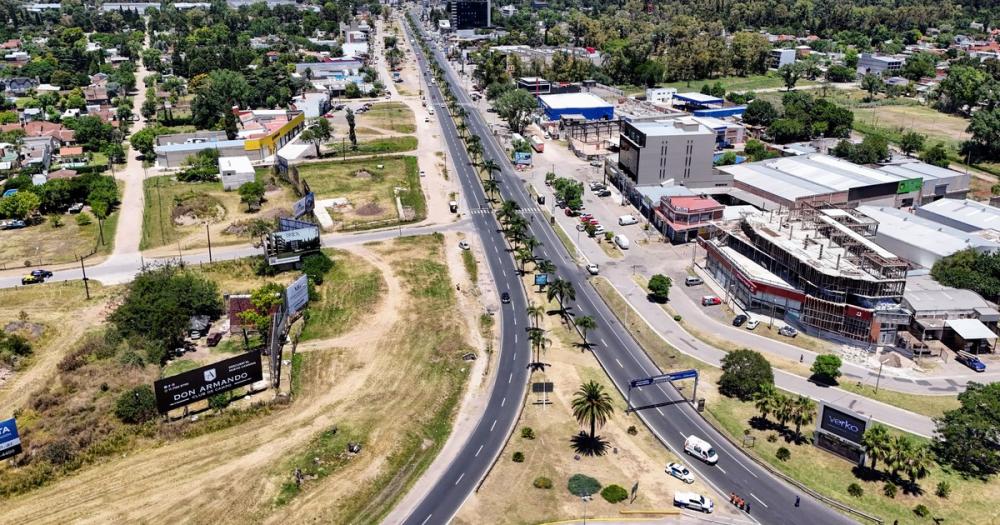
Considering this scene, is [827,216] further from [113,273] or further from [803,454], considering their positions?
[113,273]

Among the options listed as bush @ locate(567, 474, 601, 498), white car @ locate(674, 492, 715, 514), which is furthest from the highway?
bush @ locate(567, 474, 601, 498)

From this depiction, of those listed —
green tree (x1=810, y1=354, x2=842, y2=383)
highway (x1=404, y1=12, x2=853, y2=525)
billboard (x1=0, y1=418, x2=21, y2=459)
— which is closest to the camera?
highway (x1=404, y1=12, x2=853, y2=525)

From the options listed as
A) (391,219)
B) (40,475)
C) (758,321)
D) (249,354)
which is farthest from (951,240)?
(40,475)

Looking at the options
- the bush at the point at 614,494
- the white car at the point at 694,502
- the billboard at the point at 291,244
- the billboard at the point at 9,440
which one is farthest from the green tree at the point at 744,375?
the billboard at the point at 9,440

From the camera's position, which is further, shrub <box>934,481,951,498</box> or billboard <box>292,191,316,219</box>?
billboard <box>292,191,316,219</box>

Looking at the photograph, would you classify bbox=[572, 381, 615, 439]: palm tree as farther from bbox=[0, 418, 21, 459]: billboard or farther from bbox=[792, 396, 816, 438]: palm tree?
bbox=[0, 418, 21, 459]: billboard

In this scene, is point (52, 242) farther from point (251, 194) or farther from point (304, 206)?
point (304, 206)
